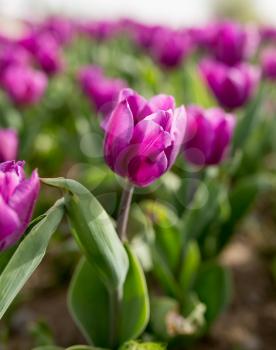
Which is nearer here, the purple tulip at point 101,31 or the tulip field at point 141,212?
the tulip field at point 141,212

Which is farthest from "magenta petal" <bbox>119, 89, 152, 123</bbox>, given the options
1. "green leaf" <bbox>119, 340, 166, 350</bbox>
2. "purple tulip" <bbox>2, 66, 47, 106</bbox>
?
"purple tulip" <bbox>2, 66, 47, 106</bbox>

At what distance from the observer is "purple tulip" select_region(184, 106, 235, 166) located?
43.9 inches

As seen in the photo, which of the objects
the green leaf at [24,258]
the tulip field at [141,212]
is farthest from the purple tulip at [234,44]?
the green leaf at [24,258]

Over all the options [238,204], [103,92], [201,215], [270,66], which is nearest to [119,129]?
[201,215]

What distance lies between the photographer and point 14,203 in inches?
23.5

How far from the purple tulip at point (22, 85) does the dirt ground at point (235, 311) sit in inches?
22.4

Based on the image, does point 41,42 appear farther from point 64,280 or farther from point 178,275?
point 178,275

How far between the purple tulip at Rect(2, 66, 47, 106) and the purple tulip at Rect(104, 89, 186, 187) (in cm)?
118

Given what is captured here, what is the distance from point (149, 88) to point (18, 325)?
33.7 inches

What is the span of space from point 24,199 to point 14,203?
1 centimetres

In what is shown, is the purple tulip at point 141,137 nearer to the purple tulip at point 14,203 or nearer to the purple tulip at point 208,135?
the purple tulip at point 14,203

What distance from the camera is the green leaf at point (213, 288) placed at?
1.24m

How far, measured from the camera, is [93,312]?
983mm

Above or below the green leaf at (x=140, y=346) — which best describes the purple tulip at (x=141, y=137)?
above
